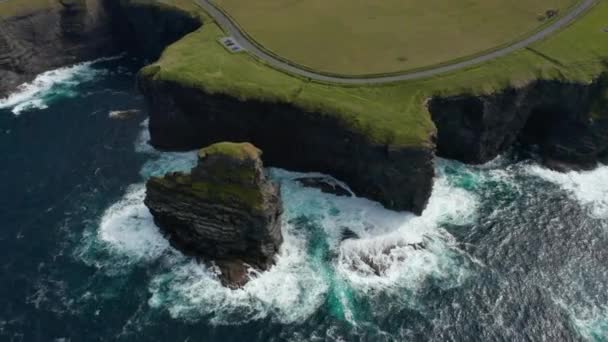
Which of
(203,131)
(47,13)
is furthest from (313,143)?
(47,13)

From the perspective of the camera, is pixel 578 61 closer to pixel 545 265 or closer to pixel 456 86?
pixel 456 86

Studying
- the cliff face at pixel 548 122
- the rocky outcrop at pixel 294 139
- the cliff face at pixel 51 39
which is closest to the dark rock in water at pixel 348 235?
the rocky outcrop at pixel 294 139

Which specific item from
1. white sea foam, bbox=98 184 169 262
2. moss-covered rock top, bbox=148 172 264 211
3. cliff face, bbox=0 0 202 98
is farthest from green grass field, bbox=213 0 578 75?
white sea foam, bbox=98 184 169 262

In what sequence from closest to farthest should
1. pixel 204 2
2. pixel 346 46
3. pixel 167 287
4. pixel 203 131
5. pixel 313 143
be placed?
pixel 167 287, pixel 313 143, pixel 203 131, pixel 346 46, pixel 204 2

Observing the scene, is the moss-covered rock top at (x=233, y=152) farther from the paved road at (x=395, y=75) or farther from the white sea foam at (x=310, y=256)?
the paved road at (x=395, y=75)

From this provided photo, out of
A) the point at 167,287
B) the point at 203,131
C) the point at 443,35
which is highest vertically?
the point at 443,35

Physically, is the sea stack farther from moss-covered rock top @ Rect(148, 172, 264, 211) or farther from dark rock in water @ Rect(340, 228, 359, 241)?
dark rock in water @ Rect(340, 228, 359, 241)
